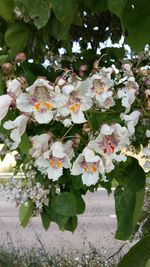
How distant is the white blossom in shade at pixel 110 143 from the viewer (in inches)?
52.0

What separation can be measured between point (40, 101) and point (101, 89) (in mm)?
229

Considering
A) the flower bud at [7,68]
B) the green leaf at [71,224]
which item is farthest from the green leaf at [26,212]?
the flower bud at [7,68]

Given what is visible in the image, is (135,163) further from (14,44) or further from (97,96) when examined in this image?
(14,44)

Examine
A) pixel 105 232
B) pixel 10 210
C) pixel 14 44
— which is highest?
pixel 14 44

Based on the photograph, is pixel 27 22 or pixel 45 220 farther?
pixel 45 220

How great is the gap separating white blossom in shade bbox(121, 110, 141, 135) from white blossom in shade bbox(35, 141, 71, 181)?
0.17 m

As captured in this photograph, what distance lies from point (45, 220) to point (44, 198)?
170 millimetres

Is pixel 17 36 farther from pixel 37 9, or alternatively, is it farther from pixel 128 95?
pixel 128 95

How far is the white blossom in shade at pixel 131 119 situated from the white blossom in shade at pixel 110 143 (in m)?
0.03

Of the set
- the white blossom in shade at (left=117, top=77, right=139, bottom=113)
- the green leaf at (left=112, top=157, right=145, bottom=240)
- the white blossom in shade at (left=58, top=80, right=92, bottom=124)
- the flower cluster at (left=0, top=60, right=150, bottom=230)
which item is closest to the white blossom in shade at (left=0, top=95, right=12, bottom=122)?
the flower cluster at (left=0, top=60, right=150, bottom=230)

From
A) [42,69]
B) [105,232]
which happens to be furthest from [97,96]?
[105,232]

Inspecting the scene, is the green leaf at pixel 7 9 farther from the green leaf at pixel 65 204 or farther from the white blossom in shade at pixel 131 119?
the green leaf at pixel 65 204

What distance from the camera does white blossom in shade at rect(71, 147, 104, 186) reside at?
131 cm

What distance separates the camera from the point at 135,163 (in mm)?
1707
